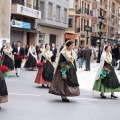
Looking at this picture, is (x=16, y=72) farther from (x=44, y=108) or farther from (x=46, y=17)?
(x=46, y=17)

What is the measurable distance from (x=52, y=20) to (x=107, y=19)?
127 feet

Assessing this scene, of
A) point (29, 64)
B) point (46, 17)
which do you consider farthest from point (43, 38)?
point (29, 64)

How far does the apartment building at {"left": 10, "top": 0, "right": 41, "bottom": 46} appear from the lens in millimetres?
36406

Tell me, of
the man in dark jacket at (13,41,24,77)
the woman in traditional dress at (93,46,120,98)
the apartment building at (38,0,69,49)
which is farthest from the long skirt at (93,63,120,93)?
the apartment building at (38,0,69,49)

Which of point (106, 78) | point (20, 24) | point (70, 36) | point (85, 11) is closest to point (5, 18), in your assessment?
point (20, 24)

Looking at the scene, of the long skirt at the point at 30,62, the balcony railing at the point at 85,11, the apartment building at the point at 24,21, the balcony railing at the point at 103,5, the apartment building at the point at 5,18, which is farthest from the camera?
the balcony railing at the point at 103,5

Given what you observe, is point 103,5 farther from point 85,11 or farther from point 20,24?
point 20,24

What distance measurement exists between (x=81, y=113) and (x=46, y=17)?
34.1m

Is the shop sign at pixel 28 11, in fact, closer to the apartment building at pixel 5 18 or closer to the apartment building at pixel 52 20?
the apartment building at pixel 5 18

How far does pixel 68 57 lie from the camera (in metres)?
10.5

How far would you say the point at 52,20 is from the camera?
4406 centimetres

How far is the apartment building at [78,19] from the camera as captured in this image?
54281mm

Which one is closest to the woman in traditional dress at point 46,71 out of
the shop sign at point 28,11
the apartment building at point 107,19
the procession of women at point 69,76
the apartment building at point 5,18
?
the procession of women at point 69,76

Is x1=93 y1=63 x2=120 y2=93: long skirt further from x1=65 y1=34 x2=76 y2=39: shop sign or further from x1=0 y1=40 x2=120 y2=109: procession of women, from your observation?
x1=65 y1=34 x2=76 y2=39: shop sign
